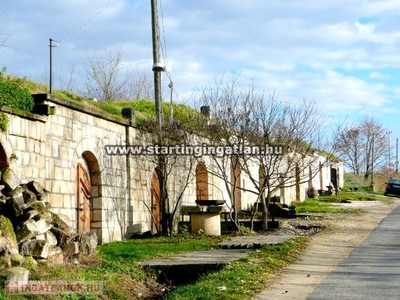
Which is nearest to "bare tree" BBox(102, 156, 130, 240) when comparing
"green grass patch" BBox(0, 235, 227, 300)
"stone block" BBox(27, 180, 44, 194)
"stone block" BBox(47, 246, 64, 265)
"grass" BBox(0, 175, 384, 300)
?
"green grass patch" BBox(0, 235, 227, 300)

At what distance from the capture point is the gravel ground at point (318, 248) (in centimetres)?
869

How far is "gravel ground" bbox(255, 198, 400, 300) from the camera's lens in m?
8.69

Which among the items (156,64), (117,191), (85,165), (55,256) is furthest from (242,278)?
(156,64)

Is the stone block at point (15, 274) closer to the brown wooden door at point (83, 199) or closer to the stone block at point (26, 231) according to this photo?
the stone block at point (26, 231)

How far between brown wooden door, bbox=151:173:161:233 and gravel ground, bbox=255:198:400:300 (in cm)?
332

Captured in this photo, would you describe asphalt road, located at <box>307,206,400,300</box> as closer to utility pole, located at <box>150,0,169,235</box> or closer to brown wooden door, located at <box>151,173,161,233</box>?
utility pole, located at <box>150,0,169,235</box>

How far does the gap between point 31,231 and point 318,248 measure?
20.2 feet

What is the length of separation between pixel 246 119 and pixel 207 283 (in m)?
8.57

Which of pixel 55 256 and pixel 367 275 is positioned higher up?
pixel 55 256

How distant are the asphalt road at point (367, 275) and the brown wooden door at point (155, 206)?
19.1ft

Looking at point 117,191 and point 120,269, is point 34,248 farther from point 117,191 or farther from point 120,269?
point 117,191

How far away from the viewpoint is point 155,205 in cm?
1778

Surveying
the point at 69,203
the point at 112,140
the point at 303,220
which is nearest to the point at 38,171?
the point at 69,203

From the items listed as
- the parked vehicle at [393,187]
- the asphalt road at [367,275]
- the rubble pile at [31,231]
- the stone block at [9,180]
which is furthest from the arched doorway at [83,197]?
the parked vehicle at [393,187]
